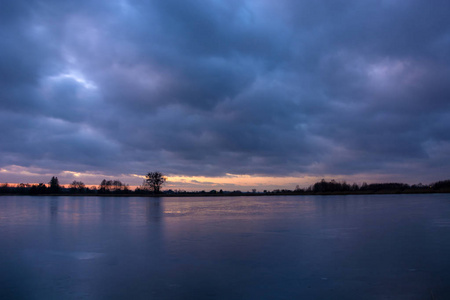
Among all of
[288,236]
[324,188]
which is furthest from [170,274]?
[324,188]

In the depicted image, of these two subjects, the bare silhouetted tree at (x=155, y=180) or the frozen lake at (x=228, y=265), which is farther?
the bare silhouetted tree at (x=155, y=180)

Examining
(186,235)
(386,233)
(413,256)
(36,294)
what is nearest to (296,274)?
(413,256)

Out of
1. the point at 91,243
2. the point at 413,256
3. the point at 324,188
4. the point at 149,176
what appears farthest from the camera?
the point at 324,188

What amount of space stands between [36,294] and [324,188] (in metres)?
114

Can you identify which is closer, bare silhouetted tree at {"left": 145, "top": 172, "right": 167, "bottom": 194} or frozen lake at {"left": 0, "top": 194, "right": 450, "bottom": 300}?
frozen lake at {"left": 0, "top": 194, "right": 450, "bottom": 300}

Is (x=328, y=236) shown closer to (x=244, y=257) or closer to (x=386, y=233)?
(x=386, y=233)

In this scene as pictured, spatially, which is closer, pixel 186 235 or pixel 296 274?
pixel 296 274

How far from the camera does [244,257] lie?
27.7ft

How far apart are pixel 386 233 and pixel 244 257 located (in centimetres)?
684

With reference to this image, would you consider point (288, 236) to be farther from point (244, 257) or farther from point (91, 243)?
point (91, 243)

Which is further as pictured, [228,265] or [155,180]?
[155,180]

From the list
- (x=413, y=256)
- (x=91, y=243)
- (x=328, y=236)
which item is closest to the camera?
(x=413, y=256)

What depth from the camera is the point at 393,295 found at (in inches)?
214

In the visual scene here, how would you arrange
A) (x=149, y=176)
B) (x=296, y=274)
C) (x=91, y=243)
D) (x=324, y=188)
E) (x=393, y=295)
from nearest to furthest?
(x=393, y=295) < (x=296, y=274) < (x=91, y=243) < (x=149, y=176) < (x=324, y=188)
